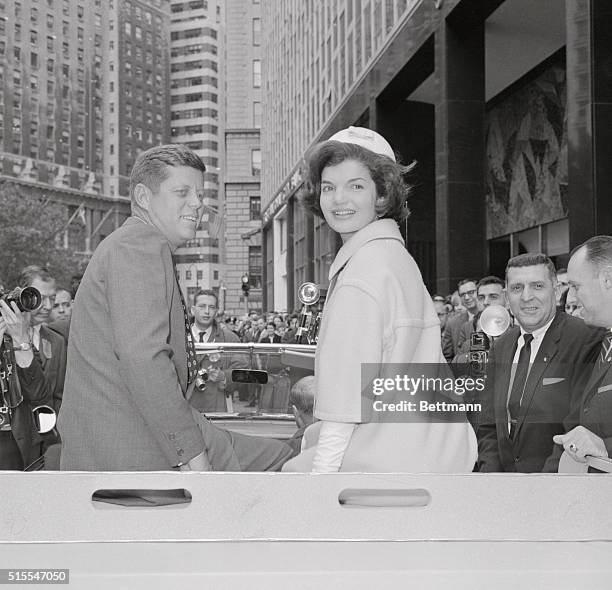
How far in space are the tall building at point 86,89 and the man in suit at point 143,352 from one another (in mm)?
645

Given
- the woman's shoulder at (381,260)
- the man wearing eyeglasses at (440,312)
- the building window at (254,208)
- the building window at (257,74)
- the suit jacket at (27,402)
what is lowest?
the suit jacket at (27,402)

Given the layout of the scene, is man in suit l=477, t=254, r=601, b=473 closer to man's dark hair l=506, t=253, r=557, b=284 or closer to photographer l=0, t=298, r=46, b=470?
man's dark hair l=506, t=253, r=557, b=284

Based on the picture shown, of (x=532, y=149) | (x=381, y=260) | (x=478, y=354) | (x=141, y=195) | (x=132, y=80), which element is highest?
(x=532, y=149)

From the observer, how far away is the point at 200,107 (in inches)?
227

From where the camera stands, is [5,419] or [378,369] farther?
[5,419]

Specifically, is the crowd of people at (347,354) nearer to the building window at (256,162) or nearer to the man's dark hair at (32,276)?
the man's dark hair at (32,276)

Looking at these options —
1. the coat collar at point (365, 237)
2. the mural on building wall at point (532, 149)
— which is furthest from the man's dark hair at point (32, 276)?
the mural on building wall at point (532, 149)

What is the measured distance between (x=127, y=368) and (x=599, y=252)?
1216mm

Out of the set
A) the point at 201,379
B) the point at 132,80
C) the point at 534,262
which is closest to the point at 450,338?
the point at 534,262

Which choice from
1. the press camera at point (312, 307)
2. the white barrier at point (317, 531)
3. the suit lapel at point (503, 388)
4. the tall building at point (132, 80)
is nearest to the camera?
the white barrier at point (317, 531)

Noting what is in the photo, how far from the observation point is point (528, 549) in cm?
171

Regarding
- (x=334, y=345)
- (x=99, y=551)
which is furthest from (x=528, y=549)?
(x=99, y=551)

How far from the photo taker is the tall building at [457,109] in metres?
6.50

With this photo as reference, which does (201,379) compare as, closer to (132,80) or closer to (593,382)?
(593,382)
